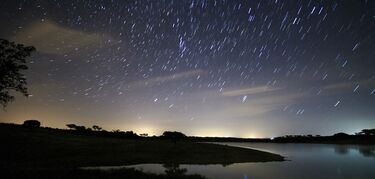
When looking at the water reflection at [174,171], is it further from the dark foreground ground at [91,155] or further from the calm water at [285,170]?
the dark foreground ground at [91,155]

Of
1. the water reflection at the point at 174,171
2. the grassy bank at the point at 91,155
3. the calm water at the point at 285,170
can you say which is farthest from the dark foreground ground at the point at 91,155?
the water reflection at the point at 174,171

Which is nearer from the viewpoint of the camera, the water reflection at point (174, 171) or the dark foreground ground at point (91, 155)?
the water reflection at point (174, 171)

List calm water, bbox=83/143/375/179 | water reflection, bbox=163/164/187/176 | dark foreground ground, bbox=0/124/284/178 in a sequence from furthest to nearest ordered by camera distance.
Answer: dark foreground ground, bbox=0/124/284/178, calm water, bbox=83/143/375/179, water reflection, bbox=163/164/187/176

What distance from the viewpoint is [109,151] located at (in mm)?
57344

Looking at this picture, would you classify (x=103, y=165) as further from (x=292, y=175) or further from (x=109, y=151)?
(x=292, y=175)

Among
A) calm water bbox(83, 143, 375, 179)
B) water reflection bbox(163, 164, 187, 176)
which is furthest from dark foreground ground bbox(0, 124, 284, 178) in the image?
water reflection bbox(163, 164, 187, 176)

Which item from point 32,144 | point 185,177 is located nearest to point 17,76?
point 32,144

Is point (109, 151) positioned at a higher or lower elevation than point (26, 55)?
lower

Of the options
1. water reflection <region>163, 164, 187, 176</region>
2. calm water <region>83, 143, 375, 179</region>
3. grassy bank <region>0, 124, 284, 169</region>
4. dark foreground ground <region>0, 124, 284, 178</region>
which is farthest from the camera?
grassy bank <region>0, 124, 284, 169</region>

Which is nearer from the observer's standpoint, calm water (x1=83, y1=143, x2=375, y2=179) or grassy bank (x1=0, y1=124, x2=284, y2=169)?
calm water (x1=83, y1=143, x2=375, y2=179)

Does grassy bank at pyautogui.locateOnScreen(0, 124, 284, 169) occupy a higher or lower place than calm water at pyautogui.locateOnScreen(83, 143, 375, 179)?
higher

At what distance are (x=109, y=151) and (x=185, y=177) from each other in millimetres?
27811

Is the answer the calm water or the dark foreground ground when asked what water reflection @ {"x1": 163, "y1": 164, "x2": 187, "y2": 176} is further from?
the dark foreground ground

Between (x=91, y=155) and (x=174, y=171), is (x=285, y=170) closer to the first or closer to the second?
(x=174, y=171)
